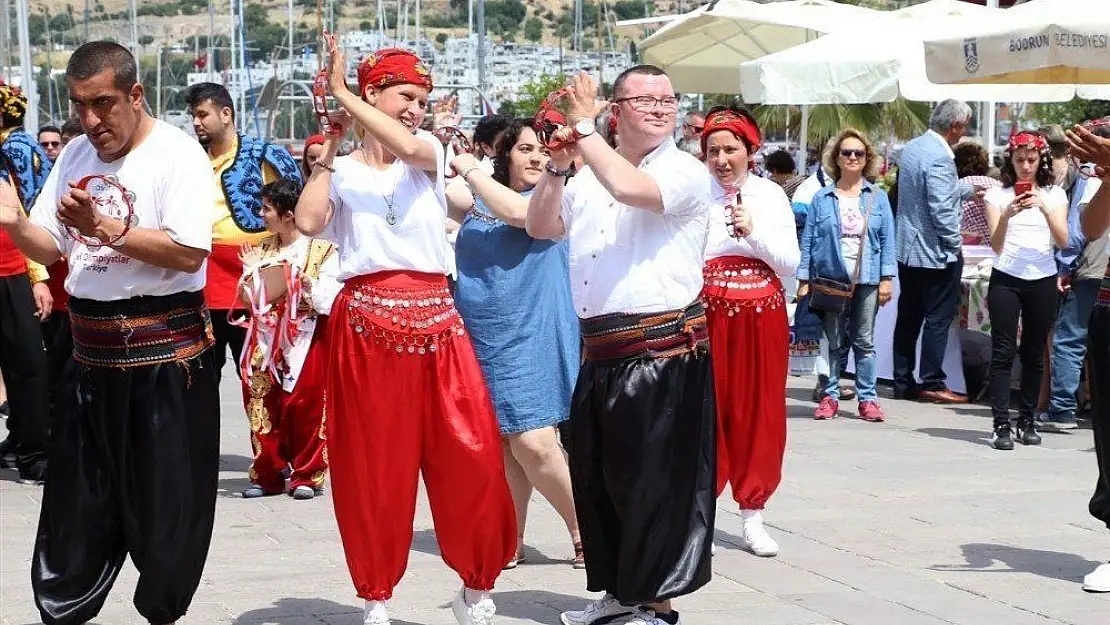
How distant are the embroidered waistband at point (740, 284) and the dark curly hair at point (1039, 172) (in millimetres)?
3348

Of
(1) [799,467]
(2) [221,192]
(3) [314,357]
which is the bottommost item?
(1) [799,467]

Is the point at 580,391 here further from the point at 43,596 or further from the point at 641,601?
the point at 43,596

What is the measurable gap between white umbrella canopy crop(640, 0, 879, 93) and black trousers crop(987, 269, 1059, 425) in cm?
565

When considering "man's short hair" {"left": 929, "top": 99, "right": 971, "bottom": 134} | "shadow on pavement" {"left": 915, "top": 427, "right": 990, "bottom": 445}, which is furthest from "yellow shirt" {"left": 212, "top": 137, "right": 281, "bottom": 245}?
"man's short hair" {"left": 929, "top": 99, "right": 971, "bottom": 134}

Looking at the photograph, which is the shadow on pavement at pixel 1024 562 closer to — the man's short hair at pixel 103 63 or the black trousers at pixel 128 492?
the black trousers at pixel 128 492

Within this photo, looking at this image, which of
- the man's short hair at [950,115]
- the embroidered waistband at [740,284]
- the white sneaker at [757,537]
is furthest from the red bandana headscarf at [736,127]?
the man's short hair at [950,115]

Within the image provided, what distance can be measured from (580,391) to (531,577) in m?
1.40

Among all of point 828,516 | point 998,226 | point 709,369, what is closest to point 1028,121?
point 998,226

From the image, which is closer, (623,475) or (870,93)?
(623,475)

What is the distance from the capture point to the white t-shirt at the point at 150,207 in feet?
16.5

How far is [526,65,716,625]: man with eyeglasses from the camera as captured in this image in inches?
213

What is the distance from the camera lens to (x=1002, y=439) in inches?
407

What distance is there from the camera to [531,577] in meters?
6.75

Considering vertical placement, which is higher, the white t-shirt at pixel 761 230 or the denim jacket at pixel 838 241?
the white t-shirt at pixel 761 230
